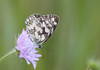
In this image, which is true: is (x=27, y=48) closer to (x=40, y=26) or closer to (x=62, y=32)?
(x=40, y=26)

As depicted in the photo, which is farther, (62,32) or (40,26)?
(62,32)

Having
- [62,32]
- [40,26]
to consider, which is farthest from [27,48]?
[62,32]

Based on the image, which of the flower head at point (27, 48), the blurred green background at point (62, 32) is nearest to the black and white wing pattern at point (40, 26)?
the flower head at point (27, 48)

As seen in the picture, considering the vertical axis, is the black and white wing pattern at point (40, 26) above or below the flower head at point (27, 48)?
above

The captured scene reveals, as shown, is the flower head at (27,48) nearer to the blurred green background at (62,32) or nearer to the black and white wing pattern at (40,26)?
the black and white wing pattern at (40,26)

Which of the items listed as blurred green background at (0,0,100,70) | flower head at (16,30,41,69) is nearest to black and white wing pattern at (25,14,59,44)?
flower head at (16,30,41,69)
